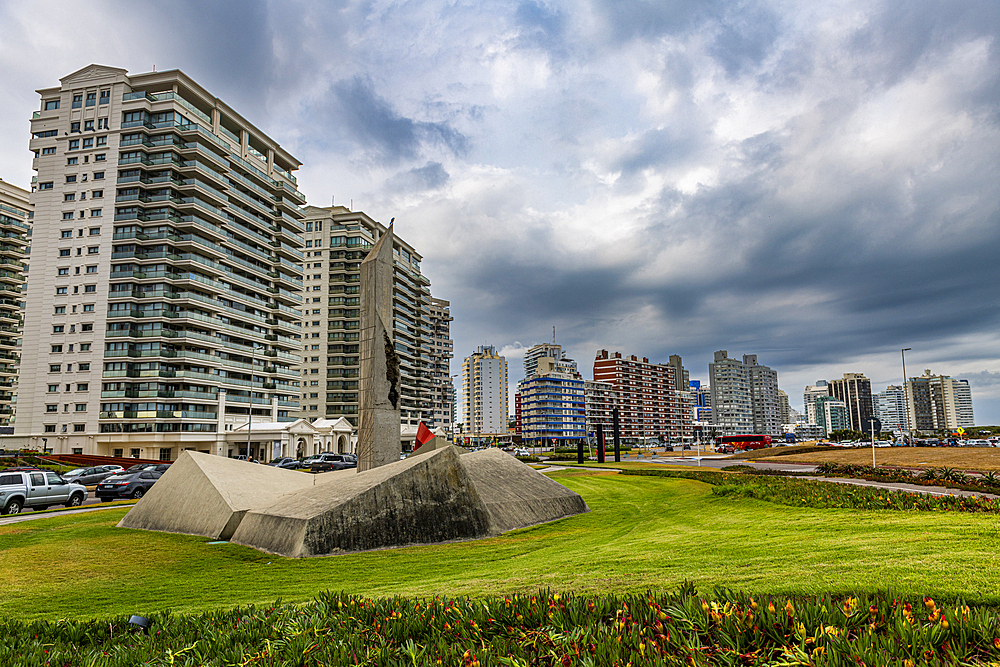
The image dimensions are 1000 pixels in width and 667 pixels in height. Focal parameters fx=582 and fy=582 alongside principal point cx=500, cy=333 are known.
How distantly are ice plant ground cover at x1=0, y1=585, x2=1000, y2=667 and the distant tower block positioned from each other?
18.6 m

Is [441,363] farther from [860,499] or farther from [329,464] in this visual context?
[860,499]

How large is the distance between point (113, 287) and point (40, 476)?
45.4 meters

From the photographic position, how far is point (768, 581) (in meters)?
Answer: 6.70

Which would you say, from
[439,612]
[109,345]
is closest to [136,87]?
[109,345]

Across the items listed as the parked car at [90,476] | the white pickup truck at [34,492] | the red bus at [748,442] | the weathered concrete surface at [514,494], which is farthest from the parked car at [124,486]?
the red bus at [748,442]

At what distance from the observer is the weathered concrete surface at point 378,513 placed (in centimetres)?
1277

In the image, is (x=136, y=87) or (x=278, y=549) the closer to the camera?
(x=278, y=549)

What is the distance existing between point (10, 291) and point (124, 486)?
280 ft

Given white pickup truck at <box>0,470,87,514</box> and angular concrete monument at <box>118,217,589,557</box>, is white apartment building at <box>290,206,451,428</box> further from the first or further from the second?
angular concrete monument at <box>118,217,589,557</box>

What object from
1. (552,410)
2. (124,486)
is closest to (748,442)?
(124,486)

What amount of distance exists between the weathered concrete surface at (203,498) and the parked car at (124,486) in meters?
11.7

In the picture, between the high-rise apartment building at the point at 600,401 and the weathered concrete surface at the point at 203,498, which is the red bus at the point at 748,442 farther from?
the high-rise apartment building at the point at 600,401

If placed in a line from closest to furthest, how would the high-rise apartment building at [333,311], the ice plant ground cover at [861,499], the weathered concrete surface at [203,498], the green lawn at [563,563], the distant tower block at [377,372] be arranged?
1. the green lawn at [563,563]
2. the ice plant ground cover at [861,499]
3. the weathered concrete surface at [203,498]
4. the distant tower block at [377,372]
5. the high-rise apartment building at [333,311]

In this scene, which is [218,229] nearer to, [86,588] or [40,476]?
[40,476]
